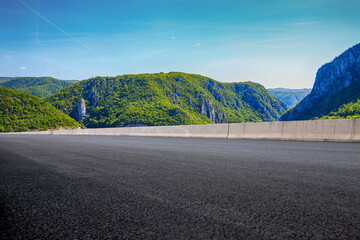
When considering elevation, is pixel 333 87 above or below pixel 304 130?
above

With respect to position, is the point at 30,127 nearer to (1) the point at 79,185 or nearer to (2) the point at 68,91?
(2) the point at 68,91

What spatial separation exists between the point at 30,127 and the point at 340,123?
332 ft

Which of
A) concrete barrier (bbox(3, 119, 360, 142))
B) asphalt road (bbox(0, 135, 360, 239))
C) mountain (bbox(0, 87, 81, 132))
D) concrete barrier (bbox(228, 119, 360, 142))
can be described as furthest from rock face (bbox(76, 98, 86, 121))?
asphalt road (bbox(0, 135, 360, 239))

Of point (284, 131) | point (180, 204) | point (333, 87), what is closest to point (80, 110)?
point (333, 87)

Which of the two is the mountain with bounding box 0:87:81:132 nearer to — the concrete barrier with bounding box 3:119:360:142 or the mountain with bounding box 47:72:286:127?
the mountain with bounding box 47:72:286:127

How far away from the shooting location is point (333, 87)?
158 m

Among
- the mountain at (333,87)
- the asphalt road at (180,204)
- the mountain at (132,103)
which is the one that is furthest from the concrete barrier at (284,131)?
the mountain at (333,87)

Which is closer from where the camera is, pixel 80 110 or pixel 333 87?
pixel 80 110

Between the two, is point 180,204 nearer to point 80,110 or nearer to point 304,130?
point 304,130

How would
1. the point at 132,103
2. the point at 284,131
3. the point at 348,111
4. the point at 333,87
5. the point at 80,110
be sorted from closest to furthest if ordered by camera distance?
the point at 284,131
the point at 348,111
the point at 132,103
the point at 80,110
the point at 333,87

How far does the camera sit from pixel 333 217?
2873 millimetres

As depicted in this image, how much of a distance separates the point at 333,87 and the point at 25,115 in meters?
130

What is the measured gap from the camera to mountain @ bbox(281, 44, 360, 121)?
145 m

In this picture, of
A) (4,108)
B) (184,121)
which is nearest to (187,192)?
(4,108)
